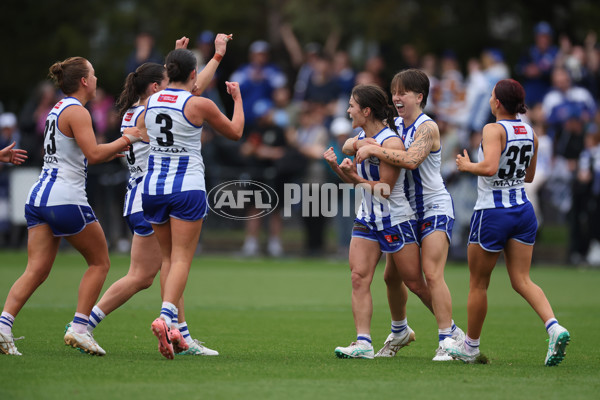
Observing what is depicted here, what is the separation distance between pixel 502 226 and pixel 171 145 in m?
2.77

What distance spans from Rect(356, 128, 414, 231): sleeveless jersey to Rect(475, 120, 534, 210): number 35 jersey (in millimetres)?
648

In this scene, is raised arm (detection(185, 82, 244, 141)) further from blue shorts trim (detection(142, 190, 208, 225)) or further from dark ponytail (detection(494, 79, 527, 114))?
dark ponytail (detection(494, 79, 527, 114))

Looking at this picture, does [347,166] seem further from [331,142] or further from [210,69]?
[331,142]

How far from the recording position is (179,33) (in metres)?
27.9

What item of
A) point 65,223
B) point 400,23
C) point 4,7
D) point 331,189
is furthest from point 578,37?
point 65,223

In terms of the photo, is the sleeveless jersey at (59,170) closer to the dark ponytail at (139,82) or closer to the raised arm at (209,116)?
the dark ponytail at (139,82)

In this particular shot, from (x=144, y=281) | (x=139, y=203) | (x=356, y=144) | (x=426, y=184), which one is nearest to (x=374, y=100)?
(x=356, y=144)

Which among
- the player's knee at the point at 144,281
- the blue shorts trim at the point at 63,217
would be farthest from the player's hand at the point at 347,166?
the blue shorts trim at the point at 63,217

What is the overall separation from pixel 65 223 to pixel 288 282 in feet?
24.5

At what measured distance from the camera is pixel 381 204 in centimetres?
769

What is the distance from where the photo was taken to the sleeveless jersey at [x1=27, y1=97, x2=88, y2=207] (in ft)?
24.8

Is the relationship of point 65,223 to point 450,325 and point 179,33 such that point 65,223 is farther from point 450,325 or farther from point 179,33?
point 179,33

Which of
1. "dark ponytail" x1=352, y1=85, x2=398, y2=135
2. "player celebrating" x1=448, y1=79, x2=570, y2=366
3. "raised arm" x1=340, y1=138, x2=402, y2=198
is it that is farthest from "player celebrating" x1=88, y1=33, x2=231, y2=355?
"player celebrating" x1=448, y1=79, x2=570, y2=366

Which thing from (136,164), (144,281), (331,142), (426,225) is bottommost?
(144,281)
